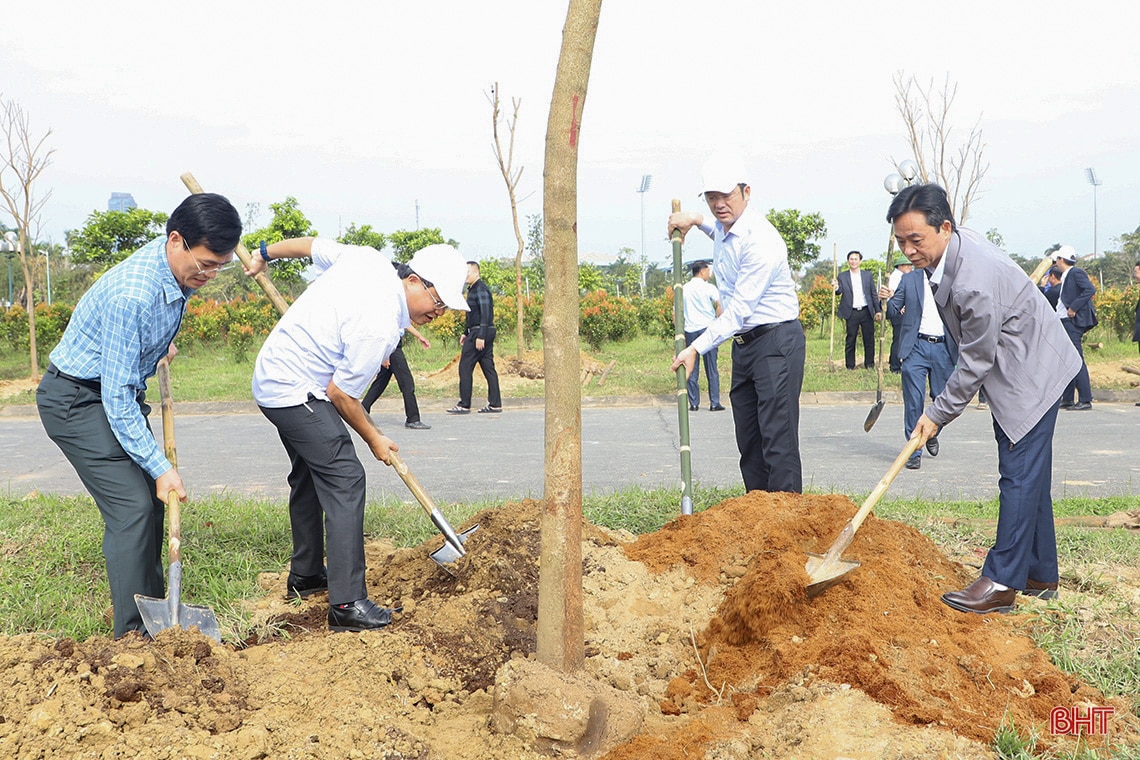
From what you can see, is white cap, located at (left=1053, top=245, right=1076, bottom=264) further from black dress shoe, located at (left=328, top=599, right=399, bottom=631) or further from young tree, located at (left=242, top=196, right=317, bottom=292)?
young tree, located at (left=242, top=196, right=317, bottom=292)

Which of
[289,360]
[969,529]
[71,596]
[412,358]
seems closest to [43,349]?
[412,358]

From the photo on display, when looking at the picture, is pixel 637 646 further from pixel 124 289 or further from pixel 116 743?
pixel 124 289

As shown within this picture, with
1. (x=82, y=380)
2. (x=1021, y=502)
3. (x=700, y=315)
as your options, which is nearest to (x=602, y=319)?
(x=700, y=315)

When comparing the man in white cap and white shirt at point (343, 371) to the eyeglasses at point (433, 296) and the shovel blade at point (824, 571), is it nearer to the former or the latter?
the eyeglasses at point (433, 296)

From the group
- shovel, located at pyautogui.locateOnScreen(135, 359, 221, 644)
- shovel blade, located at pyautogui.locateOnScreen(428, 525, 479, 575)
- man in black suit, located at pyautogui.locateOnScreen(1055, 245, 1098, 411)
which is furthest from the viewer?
man in black suit, located at pyautogui.locateOnScreen(1055, 245, 1098, 411)

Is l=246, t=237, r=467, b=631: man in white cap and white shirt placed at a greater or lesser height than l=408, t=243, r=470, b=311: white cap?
lesser

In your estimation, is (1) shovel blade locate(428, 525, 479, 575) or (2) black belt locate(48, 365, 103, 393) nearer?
(2) black belt locate(48, 365, 103, 393)

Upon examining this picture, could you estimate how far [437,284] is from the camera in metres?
3.53

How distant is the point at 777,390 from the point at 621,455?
12.2 feet

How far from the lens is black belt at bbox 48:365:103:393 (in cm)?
346

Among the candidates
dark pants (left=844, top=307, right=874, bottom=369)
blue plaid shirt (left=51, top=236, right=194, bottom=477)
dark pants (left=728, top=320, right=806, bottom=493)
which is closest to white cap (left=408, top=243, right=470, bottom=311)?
blue plaid shirt (left=51, top=236, right=194, bottom=477)

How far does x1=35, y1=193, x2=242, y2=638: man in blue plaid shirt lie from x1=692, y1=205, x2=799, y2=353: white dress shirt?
8.52 feet

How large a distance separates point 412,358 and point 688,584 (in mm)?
13697

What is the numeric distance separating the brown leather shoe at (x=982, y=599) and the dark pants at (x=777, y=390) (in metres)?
1.28
